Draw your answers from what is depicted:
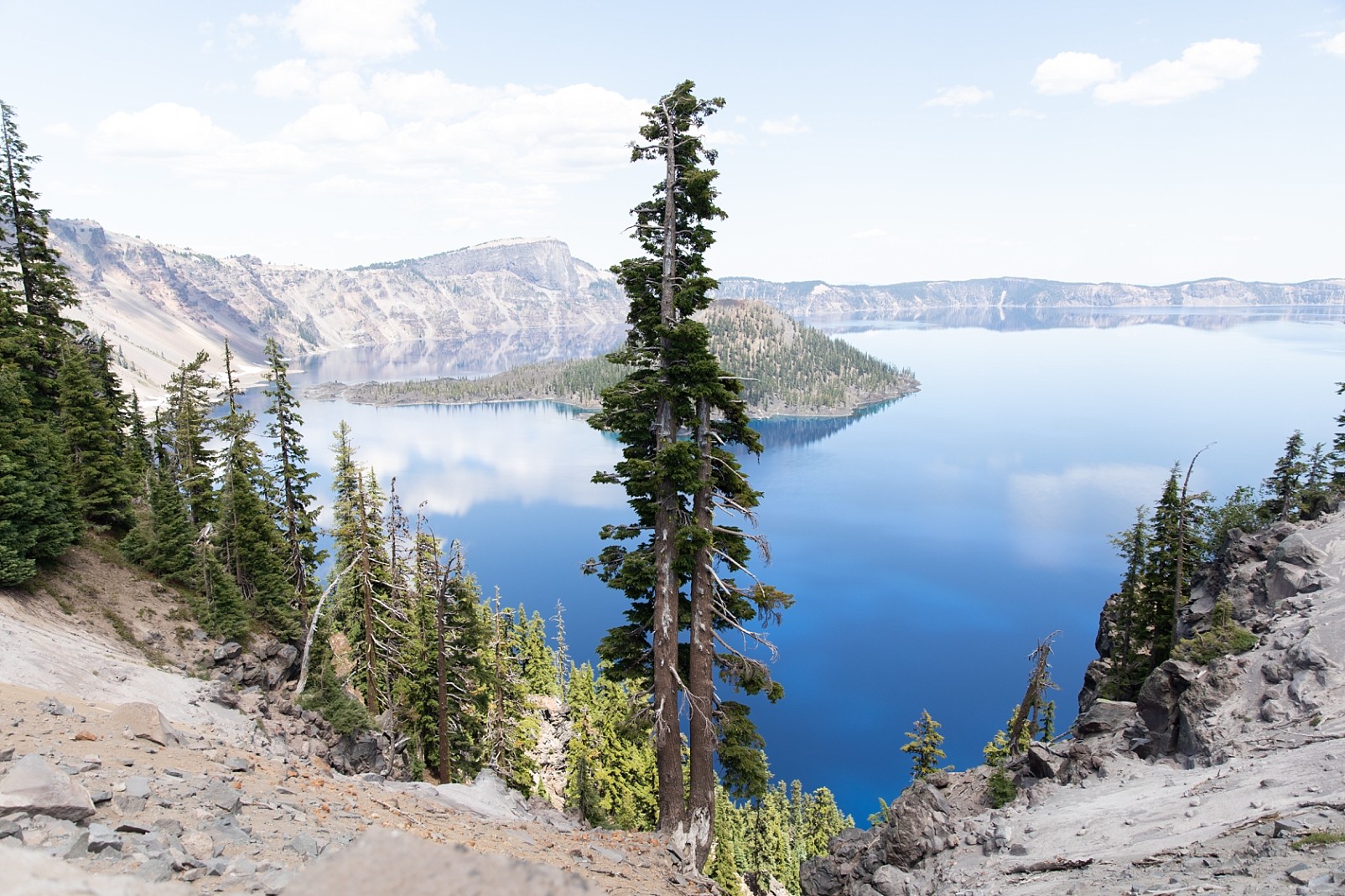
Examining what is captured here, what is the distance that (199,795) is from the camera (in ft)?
27.3

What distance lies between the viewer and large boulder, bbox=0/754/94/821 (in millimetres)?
6043

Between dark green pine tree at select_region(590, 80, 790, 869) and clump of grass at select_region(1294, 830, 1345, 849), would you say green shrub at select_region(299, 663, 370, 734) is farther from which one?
clump of grass at select_region(1294, 830, 1345, 849)

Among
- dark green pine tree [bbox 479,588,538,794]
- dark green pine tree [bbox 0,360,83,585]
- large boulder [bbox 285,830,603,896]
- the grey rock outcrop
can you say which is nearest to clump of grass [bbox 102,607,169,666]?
dark green pine tree [bbox 0,360,83,585]

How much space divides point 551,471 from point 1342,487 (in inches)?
4407

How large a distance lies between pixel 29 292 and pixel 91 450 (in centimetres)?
880

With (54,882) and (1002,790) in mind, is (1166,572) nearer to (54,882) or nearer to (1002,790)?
(1002,790)

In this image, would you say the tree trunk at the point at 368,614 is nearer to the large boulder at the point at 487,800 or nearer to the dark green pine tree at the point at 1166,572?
the large boulder at the point at 487,800

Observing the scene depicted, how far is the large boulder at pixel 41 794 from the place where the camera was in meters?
6.04

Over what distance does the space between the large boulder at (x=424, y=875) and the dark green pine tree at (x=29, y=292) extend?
3581cm

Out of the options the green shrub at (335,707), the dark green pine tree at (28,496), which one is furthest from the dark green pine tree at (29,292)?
the green shrub at (335,707)

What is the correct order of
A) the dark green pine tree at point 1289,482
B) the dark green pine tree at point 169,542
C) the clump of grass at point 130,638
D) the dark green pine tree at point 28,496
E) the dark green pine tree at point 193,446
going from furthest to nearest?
the dark green pine tree at point 1289,482 < the dark green pine tree at point 193,446 < the dark green pine tree at point 169,542 < the clump of grass at point 130,638 < the dark green pine tree at point 28,496

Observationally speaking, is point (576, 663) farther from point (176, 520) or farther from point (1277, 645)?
point (1277, 645)

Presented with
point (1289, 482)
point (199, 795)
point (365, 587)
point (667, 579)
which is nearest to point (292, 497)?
point (365, 587)

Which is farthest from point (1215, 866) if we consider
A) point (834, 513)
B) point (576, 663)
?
point (834, 513)
